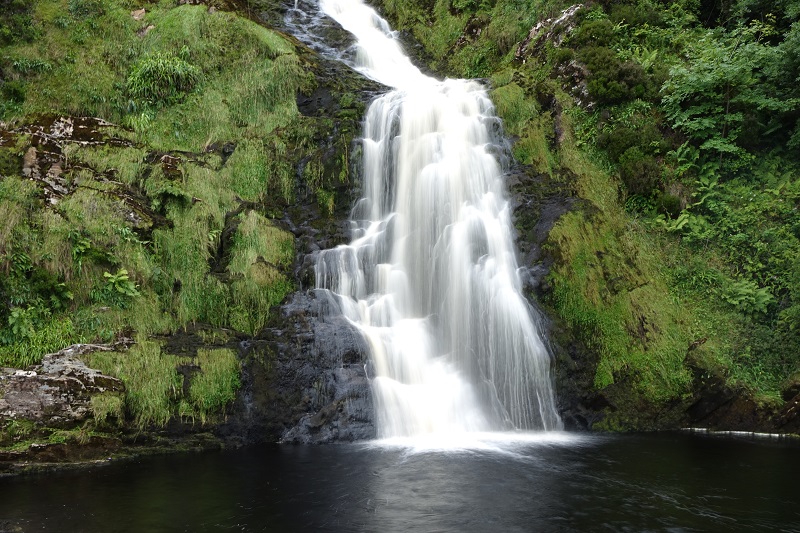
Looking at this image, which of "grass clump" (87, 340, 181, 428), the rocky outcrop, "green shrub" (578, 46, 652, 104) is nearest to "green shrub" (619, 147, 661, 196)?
"green shrub" (578, 46, 652, 104)

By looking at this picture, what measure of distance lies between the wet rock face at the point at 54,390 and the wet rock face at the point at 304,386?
95.7 inches

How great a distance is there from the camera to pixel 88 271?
10273mm

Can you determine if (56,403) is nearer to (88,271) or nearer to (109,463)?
(109,463)

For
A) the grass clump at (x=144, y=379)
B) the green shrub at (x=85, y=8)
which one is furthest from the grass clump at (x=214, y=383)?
the green shrub at (x=85, y=8)

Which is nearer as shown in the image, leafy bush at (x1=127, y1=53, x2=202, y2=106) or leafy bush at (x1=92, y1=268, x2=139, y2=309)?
leafy bush at (x1=92, y1=268, x2=139, y2=309)

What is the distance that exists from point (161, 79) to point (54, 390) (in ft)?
32.0

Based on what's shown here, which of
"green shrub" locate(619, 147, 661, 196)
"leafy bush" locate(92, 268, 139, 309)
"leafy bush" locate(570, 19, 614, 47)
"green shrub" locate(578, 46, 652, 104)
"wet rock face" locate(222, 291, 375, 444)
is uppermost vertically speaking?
"leafy bush" locate(570, 19, 614, 47)

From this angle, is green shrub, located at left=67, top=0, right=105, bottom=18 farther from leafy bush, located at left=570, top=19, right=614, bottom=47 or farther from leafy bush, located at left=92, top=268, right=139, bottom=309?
leafy bush, located at left=570, top=19, right=614, bottom=47

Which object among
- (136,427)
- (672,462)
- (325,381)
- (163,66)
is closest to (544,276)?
(672,462)

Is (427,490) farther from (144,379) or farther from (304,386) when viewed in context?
(144,379)

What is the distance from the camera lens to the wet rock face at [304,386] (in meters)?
10.1

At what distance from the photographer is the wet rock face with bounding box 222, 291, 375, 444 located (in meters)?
10.1

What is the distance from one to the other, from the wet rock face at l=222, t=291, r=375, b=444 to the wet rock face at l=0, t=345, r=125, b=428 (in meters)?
2.43

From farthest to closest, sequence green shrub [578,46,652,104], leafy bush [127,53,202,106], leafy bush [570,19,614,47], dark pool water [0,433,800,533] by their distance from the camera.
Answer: leafy bush [570,19,614,47]
green shrub [578,46,652,104]
leafy bush [127,53,202,106]
dark pool water [0,433,800,533]
